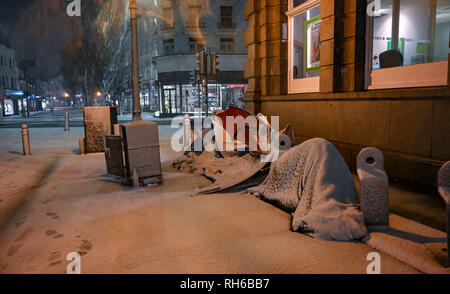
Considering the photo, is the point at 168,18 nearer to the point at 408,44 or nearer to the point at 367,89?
the point at 367,89

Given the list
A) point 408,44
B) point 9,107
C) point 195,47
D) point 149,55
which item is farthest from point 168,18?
point 408,44

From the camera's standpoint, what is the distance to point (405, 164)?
18.2ft

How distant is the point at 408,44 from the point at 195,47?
29.1m

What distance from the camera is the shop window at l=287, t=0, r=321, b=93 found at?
29.2ft

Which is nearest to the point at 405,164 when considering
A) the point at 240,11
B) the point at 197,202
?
the point at 197,202

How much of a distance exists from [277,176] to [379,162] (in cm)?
155

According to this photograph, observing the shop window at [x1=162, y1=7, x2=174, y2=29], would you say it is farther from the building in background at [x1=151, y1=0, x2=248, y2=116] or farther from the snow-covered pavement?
the snow-covered pavement

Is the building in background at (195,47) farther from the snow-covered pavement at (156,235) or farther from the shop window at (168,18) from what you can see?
the snow-covered pavement at (156,235)

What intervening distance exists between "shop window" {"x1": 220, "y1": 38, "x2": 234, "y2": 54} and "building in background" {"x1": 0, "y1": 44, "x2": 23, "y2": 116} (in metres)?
29.9

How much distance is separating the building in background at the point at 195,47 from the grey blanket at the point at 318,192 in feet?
93.7

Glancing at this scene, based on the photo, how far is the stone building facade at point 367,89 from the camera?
5.22 metres

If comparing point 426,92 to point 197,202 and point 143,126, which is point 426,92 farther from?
point 143,126
